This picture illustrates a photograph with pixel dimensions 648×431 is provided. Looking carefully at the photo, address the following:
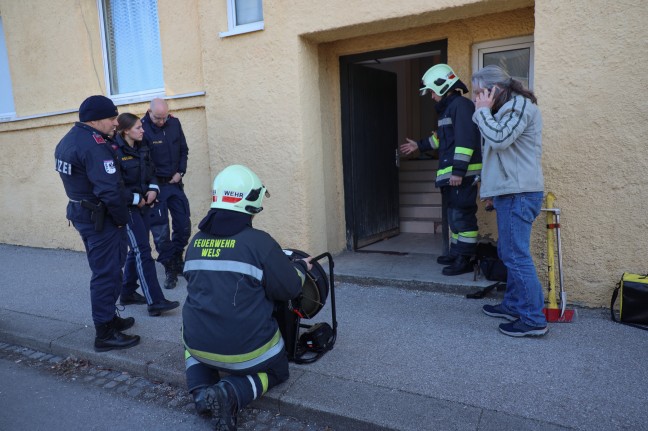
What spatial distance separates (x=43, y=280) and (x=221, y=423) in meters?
4.54

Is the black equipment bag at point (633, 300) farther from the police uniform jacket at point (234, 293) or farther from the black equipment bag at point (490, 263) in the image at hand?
the police uniform jacket at point (234, 293)

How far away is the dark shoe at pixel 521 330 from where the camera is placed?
12.2 ft

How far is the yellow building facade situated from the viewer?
13.3 feet

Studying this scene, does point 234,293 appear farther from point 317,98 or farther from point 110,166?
point 317,98

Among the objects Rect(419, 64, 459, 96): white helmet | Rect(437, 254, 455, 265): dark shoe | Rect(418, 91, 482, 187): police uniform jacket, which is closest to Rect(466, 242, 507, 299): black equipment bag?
Rect(437, 254, 455, 265): dark shoe

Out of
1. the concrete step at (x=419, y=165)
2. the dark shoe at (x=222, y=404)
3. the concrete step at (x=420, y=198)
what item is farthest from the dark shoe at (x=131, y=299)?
the concrete step at (x=419, y=165)

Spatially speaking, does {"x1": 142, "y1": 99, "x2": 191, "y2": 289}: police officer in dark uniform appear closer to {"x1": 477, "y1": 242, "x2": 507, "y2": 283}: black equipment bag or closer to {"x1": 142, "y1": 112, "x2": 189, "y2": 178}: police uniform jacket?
{"x1": 142, "y1": 112, "x2": 189, "y2": 178}: police uniform jacket

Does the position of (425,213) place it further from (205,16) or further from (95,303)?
(95,303)

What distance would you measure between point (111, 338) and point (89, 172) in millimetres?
1380

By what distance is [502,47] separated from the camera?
207 inches

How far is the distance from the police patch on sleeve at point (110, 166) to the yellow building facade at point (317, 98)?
2.21m

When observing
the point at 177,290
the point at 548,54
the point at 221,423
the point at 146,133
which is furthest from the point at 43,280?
the point at 548,54

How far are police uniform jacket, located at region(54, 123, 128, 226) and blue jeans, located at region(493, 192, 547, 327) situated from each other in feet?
9.87

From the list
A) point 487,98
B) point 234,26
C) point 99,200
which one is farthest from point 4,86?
point 487,98
